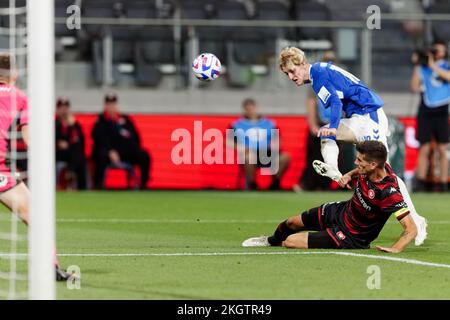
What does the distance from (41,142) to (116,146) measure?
1376 cm

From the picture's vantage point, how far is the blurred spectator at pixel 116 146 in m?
20.0

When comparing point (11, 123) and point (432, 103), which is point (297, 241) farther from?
point (432, 103)

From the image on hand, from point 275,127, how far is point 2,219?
6965 mm

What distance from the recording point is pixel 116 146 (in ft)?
66.1

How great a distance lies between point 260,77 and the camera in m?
20.5

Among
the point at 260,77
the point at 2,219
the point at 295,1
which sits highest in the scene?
the point at 295,1

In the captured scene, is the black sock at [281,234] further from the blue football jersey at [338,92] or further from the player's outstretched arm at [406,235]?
the blue football jersey at [338,92]

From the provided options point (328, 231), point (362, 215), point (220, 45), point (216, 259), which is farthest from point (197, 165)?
point (216, 259)

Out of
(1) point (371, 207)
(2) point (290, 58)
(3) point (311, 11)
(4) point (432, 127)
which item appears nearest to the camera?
(1) point (371, 207)

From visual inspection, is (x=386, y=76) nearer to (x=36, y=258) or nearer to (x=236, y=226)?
(x=236, y=226)

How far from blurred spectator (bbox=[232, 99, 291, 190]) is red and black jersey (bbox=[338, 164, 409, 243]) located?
31.4ft

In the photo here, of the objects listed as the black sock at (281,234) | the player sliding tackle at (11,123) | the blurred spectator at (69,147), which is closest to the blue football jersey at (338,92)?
the black sock at (281,234)
